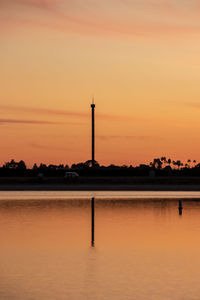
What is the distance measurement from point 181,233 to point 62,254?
11872 mm

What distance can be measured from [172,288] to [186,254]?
28.1ft

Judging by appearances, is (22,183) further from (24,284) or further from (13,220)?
(24,284)

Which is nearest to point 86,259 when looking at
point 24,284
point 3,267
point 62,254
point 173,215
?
point 62,254

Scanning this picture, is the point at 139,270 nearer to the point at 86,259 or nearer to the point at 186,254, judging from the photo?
the point at 86,259

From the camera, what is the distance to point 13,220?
148 ft

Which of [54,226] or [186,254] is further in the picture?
[54,226]

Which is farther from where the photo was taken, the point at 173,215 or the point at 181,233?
the point at 173,215

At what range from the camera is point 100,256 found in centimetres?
2791

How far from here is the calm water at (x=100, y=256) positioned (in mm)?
20250

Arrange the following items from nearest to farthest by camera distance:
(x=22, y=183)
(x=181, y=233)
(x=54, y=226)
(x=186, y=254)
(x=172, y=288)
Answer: (x=172, y=288) → (x=186, y=254) → (x=181, y=233) → (x=54, y=226) → (x=22, y=183)

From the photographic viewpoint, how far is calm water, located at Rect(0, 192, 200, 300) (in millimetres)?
20250

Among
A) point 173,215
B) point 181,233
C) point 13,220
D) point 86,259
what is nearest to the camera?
point 86,259

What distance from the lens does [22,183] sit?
128 meters

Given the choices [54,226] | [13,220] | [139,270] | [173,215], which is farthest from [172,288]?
[173,215]
